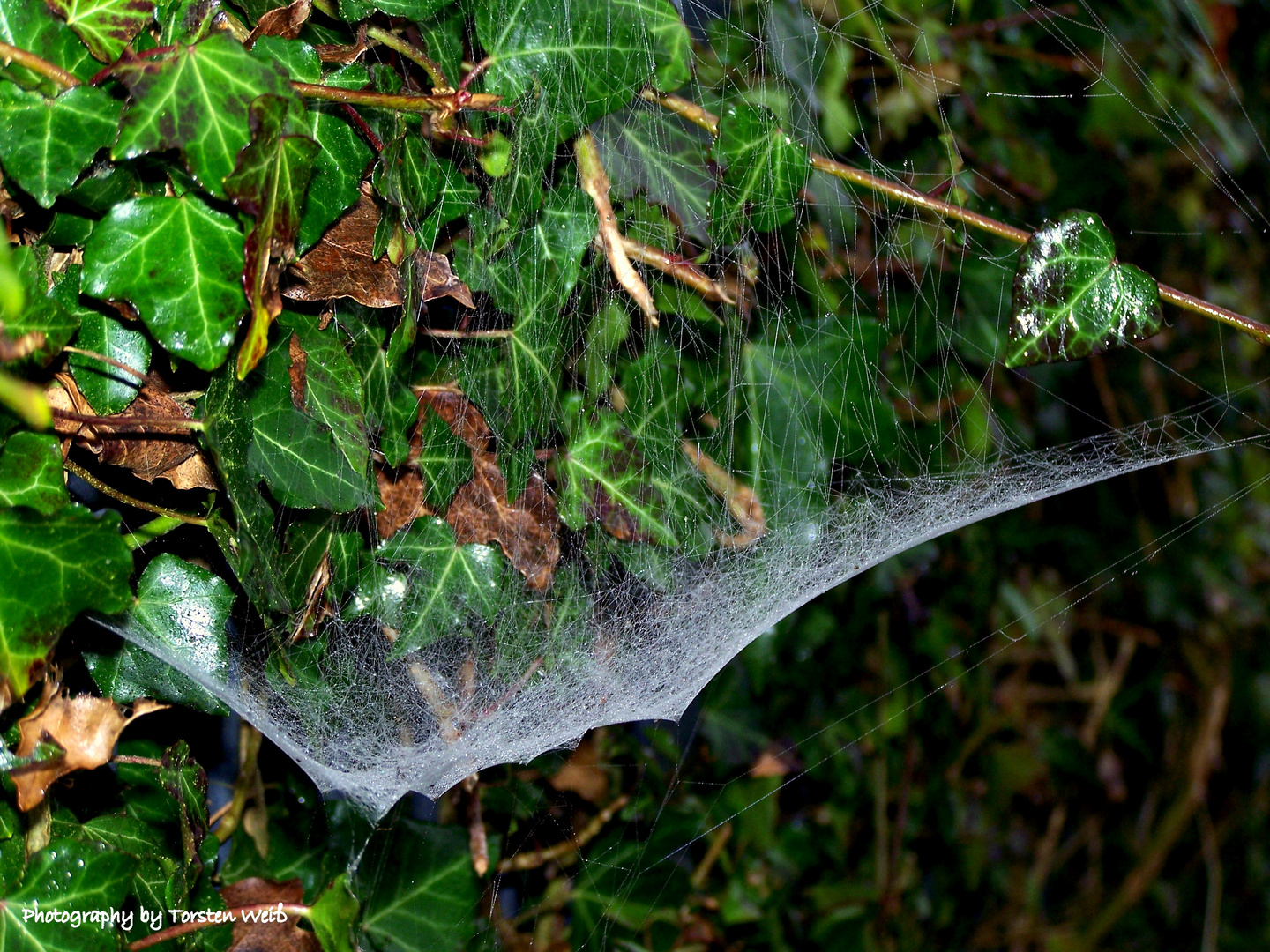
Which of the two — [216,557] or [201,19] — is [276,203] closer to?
[201,19]

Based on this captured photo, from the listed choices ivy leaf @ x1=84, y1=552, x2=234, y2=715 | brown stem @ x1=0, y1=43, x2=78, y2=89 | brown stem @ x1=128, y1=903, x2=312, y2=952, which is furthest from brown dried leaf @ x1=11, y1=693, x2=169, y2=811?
brown stem @ x1=0, y1=43, x2=78, y2=89

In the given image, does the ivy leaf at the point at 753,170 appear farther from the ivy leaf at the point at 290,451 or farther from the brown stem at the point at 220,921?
the brown stem at the point at 220,921

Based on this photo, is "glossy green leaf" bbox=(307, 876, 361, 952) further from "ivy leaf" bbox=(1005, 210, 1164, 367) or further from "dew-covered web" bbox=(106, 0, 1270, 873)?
"ivy leaf" bbox=(1005, 210, 1164, 367)

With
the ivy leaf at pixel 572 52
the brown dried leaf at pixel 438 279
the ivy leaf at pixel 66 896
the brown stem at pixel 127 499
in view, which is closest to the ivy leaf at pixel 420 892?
the ivy leaf at pixel 66 896

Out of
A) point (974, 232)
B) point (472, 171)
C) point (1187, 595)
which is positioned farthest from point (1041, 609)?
point (472, 171)

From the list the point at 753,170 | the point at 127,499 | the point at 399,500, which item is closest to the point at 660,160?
the point at 753,170
